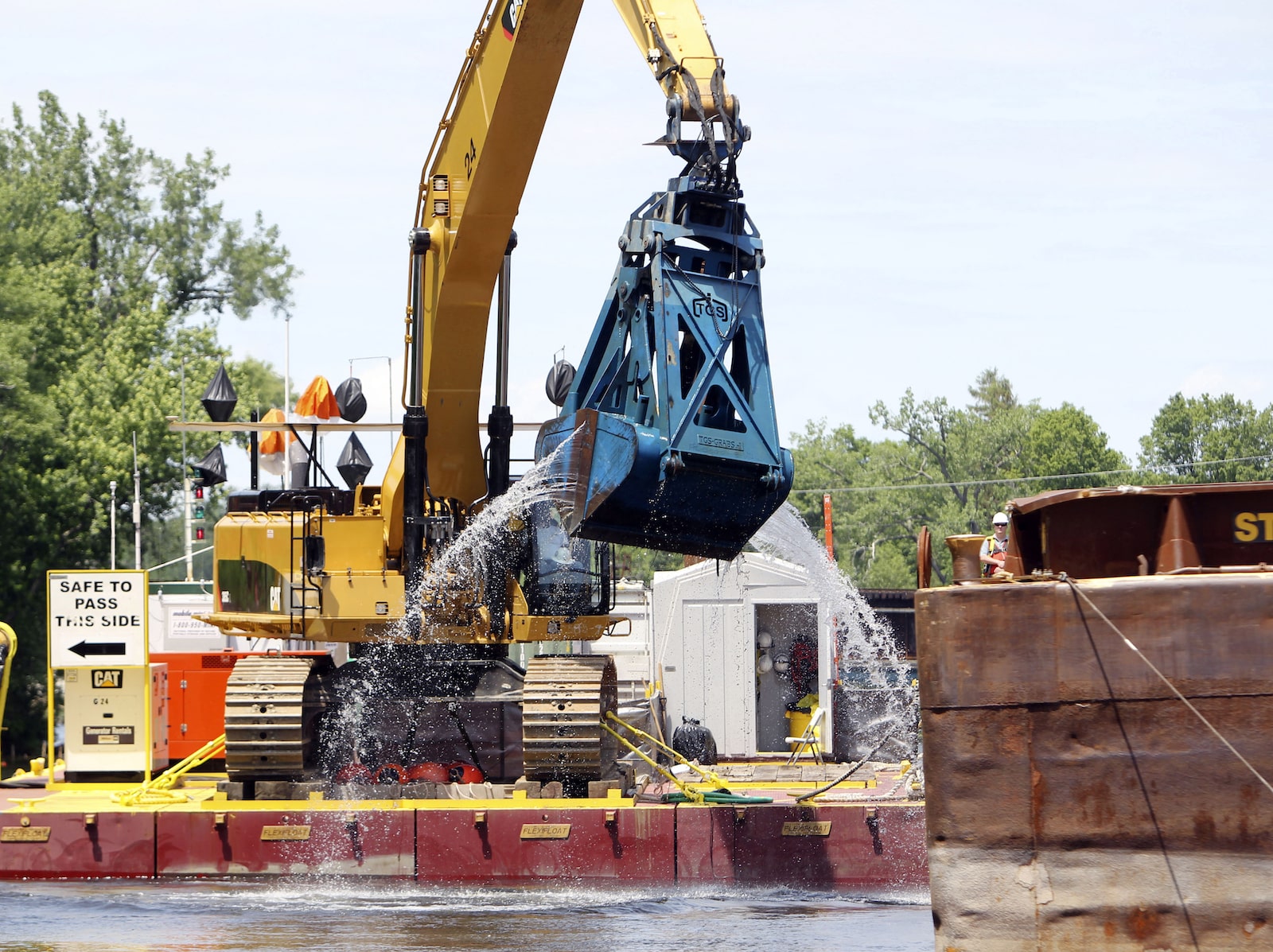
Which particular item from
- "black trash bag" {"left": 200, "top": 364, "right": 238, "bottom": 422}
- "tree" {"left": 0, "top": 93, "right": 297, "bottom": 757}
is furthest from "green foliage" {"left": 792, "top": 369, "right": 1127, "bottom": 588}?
"black trash bag" {"left": 200, "top": 364, "right": 238, "bottom": 422}

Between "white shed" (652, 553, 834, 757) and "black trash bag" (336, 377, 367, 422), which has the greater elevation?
"black trash bag" (336, 377, 367, 422)

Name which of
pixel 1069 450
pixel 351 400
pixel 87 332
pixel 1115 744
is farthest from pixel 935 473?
pixel 1115 744

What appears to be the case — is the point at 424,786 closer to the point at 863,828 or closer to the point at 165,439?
the point at 863,828

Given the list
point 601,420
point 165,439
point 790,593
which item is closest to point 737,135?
point 601,420

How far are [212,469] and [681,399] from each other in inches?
321

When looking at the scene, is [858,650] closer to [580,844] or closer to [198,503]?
[580,844]

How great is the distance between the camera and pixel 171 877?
16.1 metres

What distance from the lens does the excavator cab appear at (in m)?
12.8

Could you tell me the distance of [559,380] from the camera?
18219 millimetres

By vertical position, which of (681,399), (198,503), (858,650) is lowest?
(858,650)

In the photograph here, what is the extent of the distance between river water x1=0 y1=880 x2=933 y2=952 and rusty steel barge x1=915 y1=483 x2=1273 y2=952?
457 cm

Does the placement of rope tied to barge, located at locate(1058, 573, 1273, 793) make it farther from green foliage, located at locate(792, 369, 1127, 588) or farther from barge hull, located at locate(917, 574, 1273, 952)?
green foliage, located at locate(792, 369, 1127, 588)

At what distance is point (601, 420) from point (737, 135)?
7.98 feet

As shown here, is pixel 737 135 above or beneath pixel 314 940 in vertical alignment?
above
